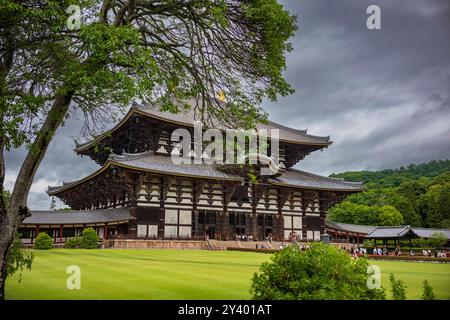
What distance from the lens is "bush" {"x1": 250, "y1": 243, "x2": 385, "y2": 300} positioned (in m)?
7.17

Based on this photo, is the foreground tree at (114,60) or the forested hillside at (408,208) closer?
the foreground tree at (114,60)

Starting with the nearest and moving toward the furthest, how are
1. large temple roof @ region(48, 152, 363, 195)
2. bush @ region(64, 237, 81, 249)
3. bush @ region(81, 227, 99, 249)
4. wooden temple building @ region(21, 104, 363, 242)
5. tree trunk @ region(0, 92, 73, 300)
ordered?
1. tree trunk @ region(0, 92, 73, 300)
2. bush @ region(81, 227, 99, 249)
3. bush @ region(64, 237, 81, 249)
4. large temple roof @ region(48, 152, 363, 195)
5. wooden temple building @ region(21, 104, 363, 242)

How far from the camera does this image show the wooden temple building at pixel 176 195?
3744 centimetres

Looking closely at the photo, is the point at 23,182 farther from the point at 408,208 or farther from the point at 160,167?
the point at 408,208

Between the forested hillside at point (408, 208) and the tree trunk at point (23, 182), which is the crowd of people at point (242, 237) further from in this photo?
the forested hillside at point (408, 208)

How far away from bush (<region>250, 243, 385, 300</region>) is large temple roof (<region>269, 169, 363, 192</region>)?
35666 millimetres


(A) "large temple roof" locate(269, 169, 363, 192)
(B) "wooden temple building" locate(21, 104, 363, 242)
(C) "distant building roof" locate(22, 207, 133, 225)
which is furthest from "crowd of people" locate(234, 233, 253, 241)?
(C) "distant building roof" locate(22, 207, 133, 225)

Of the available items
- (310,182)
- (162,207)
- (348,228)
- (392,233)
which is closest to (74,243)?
(162,207)

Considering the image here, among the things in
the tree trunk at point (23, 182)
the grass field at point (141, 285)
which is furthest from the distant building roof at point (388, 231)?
the tree trunk at point (23, 182)

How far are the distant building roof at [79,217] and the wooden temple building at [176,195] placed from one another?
9cm

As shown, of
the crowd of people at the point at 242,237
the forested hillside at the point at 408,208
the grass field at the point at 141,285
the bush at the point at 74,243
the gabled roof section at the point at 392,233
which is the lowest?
the grass field at the point at 141,285

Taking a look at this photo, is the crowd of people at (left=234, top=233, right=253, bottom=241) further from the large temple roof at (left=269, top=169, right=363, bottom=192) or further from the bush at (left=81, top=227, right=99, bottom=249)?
the bush at (left=81, top=227, right=99, bottom=249)

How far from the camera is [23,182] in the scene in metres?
10.2
